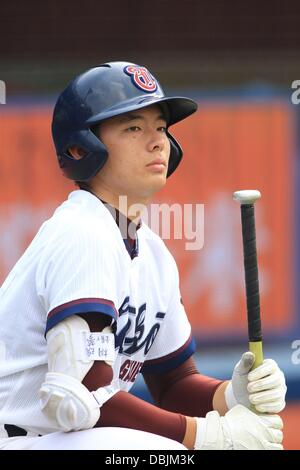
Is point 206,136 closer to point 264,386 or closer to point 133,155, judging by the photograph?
point 133,155

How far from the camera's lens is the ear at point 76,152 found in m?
3.34

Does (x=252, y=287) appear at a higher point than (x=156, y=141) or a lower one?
lower

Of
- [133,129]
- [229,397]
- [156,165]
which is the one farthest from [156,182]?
[229,397]

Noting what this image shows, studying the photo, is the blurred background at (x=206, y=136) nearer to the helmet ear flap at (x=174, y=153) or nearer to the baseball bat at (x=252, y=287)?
the helmet ear flap at (x=174, y=153)

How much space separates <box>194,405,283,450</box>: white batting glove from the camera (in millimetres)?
3078

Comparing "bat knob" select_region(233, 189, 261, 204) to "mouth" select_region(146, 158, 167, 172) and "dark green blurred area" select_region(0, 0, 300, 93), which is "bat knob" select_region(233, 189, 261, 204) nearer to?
"mouth" select_region(146, 158, 167, 172)

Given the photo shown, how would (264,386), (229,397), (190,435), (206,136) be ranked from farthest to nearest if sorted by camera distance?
(206,136)
(229,397)
(264,386)
(190,435)

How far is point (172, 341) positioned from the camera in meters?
3.62

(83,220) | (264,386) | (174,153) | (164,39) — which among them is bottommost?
(264,386)

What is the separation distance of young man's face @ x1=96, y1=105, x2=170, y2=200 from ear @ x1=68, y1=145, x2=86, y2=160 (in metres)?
0.07

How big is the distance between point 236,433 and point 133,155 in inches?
34.1

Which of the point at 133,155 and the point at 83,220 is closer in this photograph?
the point at 83,220

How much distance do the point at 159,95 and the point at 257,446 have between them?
1.09 meters
